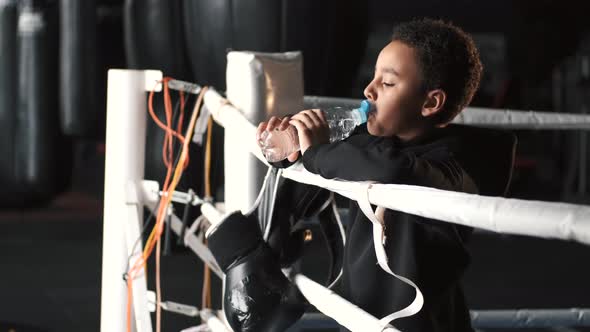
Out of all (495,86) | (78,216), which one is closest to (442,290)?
(78,216)

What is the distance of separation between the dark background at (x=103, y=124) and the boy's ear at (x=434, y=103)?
23.6 inches

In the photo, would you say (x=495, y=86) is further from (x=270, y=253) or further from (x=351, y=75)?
(x=270, y=253)

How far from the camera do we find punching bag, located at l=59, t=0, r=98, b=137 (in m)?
2.51

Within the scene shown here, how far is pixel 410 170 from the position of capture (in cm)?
88

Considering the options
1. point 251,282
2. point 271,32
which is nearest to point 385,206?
point 251,282

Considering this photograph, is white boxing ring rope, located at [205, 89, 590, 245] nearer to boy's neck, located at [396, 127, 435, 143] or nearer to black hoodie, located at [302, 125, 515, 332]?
black hoodie, located at [302, 125, 515, 332]

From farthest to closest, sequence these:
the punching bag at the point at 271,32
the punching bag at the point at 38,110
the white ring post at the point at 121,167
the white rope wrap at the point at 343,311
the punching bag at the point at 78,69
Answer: the punching bag at the point at 38,110 < the punching bag at the point at 78,69 < the punching bag at the point at 271,32 < the white ring post at the point at 121,167 < the white rope wrap at the point at 343,311

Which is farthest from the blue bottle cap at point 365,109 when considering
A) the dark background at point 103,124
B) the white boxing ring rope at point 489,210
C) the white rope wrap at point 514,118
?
the dark background at point 103,124

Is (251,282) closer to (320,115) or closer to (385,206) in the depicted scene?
(320,115)

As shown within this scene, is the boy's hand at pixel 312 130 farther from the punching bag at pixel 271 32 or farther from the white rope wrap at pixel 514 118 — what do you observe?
the punching bag at pixel 271 32

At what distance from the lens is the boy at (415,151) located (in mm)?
944

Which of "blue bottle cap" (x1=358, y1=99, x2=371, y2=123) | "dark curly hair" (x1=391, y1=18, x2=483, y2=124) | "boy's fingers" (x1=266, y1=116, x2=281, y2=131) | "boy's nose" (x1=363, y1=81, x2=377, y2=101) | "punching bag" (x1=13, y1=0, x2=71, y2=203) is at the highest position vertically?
"dark curly hair" (x1=391, y1=18, x2=483, y2=124)

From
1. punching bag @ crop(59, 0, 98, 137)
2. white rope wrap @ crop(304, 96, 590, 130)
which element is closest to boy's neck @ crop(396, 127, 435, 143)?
white rope wrap @ crop(304, 96, 590, 130)

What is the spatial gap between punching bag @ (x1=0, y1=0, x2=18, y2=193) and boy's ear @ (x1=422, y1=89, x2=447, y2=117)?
229 centimetres
